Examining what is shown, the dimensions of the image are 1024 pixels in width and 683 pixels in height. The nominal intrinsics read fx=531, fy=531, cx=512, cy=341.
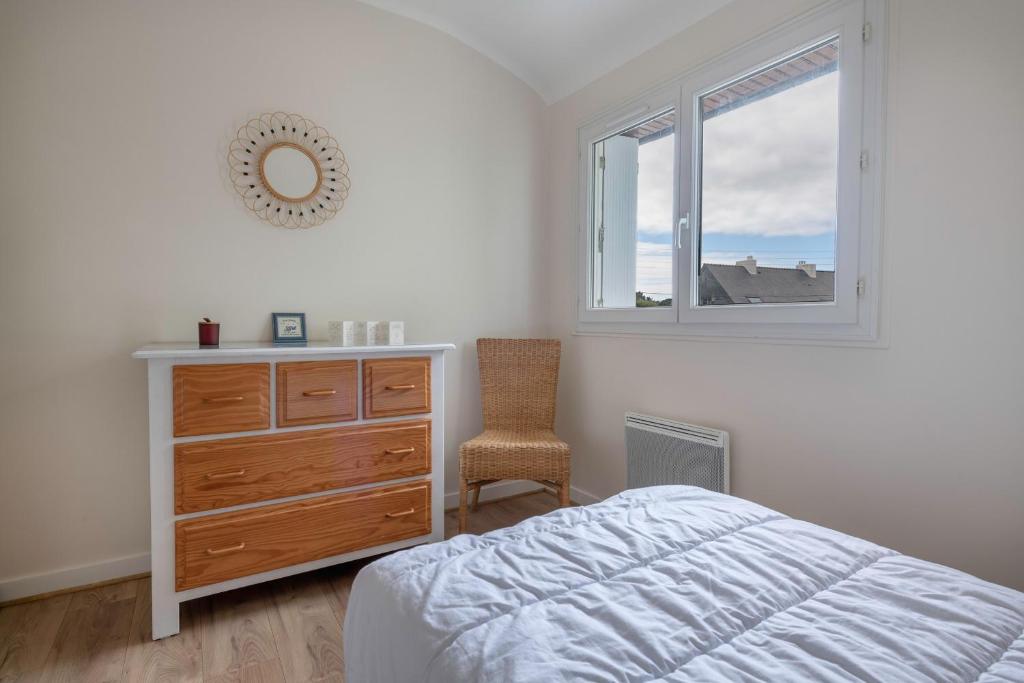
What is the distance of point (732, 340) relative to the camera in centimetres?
233

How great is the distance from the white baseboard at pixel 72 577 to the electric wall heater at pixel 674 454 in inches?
91.2

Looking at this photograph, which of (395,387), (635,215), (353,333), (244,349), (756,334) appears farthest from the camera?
(635,215)

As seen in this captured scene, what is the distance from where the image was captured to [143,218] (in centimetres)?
226

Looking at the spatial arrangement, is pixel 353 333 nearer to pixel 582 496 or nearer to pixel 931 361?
pixel 582 496

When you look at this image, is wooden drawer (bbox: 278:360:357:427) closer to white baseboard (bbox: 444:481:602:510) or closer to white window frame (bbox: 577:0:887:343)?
white baseboard (bbox: 444:481:602:510)

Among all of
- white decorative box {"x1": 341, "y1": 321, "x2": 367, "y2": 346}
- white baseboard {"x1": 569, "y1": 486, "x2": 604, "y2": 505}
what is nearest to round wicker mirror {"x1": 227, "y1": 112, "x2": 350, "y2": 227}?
white decorative box {"x1": 341, "y1": 321, "x2": 367, "y2": 346}

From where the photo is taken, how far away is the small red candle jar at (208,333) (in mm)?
2105

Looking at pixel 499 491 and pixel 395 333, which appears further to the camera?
pixel 499 491

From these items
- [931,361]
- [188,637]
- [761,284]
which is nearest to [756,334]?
[761,284]

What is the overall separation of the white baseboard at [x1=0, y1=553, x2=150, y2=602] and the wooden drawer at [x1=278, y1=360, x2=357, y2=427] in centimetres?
102

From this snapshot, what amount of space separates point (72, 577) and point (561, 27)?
3442 mm

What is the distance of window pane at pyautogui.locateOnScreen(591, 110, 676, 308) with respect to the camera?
2.74 metres

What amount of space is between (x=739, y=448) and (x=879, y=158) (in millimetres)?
1228

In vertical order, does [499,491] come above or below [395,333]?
below
